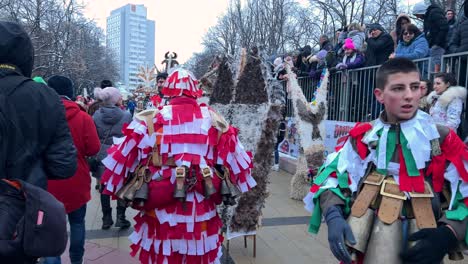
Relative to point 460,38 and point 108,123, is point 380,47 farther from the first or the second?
point 108,123

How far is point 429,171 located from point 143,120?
194 cm

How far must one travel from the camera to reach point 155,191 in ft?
9.17

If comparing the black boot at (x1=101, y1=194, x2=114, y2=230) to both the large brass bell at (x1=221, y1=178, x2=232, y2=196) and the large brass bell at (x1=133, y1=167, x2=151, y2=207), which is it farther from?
the large brass bell at (x1=221, y1=178, x2=232, y2=196)

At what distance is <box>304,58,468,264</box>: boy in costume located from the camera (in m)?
1.96

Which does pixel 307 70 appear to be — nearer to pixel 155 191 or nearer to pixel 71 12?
pixel 155 191

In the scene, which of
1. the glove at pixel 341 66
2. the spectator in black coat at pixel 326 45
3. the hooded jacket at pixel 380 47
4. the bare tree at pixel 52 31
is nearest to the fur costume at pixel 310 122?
the hooded jacket at pixel 380 47

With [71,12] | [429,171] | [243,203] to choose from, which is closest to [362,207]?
[429,171]

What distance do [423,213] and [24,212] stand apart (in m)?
1.96

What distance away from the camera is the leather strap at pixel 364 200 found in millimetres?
2078

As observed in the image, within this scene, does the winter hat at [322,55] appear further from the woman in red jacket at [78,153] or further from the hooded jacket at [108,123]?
the woman in red jacket at [78,153]

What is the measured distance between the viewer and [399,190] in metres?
2.05

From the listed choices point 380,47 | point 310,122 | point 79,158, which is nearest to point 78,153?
point 79,158

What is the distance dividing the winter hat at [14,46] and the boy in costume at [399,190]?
6.00 feet

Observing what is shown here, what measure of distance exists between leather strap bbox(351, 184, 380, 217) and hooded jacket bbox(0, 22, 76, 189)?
5.42 feet
